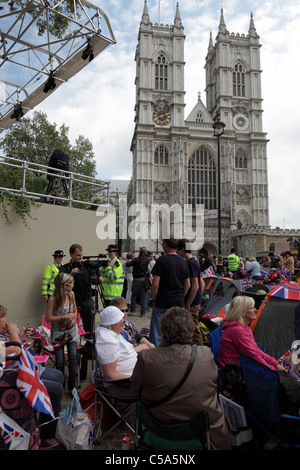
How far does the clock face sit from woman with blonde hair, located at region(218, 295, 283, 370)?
1693 inches

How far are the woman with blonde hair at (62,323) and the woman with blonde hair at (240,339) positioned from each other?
1.78m

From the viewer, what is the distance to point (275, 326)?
172 inches

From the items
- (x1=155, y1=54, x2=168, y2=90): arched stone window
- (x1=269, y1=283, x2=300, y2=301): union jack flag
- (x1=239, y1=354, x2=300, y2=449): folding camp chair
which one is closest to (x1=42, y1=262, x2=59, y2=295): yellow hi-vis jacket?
(x1=269, y1=283, x2=300, y2=301): union jack flag

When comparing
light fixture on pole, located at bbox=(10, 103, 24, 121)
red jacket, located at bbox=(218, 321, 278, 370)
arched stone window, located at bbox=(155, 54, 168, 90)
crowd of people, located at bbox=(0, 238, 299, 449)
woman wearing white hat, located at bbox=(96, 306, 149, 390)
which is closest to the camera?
crowd of people, located at bbox=(0, 238, 299, 449)

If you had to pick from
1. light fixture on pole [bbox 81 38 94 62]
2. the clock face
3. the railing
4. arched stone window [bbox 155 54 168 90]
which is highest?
arched stone window [bbox 155 54 168 90]

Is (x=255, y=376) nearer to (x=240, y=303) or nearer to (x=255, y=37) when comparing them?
(x=240, y=303)

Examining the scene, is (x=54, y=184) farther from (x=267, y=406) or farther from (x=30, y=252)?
(x=267, y=406)

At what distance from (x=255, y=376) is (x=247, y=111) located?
48.3 m

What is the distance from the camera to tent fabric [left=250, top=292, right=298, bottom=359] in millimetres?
4199

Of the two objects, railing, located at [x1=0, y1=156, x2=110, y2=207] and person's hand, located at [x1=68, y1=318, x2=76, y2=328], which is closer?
person's hand, located at [x1=68, y1=318, x2=76, y2=328]

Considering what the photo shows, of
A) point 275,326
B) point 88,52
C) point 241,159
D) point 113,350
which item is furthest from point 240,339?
point 241,159

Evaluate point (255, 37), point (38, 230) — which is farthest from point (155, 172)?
point (38, 230)

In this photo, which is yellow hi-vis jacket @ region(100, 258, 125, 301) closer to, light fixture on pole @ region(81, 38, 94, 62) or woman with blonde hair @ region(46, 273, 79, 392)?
woman with blonde hair @ region(46, 273, 79, 392)

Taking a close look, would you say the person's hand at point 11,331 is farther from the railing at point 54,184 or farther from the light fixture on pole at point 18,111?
the light fixture on pole at point 18,111
